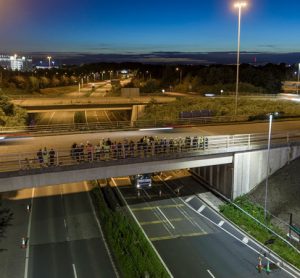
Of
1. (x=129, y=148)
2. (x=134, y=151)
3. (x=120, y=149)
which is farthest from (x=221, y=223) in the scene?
(x=120, y=149)

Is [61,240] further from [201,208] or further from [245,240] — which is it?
[245,240]

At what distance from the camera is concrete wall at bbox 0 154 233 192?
69.8 feet

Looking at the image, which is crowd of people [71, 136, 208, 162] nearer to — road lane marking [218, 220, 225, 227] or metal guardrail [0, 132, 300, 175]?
metal guardrail [0, 132, 300, 175]

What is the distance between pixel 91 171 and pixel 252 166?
475 inches

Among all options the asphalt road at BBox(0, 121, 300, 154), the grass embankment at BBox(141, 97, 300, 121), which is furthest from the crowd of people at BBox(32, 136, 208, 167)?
the grass embankment at BBox(141, 97, 300, 121)

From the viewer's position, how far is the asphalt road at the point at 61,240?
19016mm

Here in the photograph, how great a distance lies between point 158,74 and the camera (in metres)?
197

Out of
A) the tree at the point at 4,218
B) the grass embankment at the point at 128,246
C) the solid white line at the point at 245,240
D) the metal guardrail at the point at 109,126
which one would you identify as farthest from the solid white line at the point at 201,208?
the tree at the point at 4,218

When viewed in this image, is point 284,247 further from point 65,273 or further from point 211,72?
point 211,72

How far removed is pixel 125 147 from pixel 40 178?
5.62m

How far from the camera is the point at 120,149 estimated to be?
24.2m

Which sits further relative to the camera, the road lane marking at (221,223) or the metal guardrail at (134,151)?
the road lane marking at (221,223)

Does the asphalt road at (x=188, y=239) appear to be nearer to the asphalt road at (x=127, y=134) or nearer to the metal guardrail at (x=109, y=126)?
the asphalt road at (x=127, y=134)

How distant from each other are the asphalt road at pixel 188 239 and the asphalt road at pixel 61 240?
318cm
